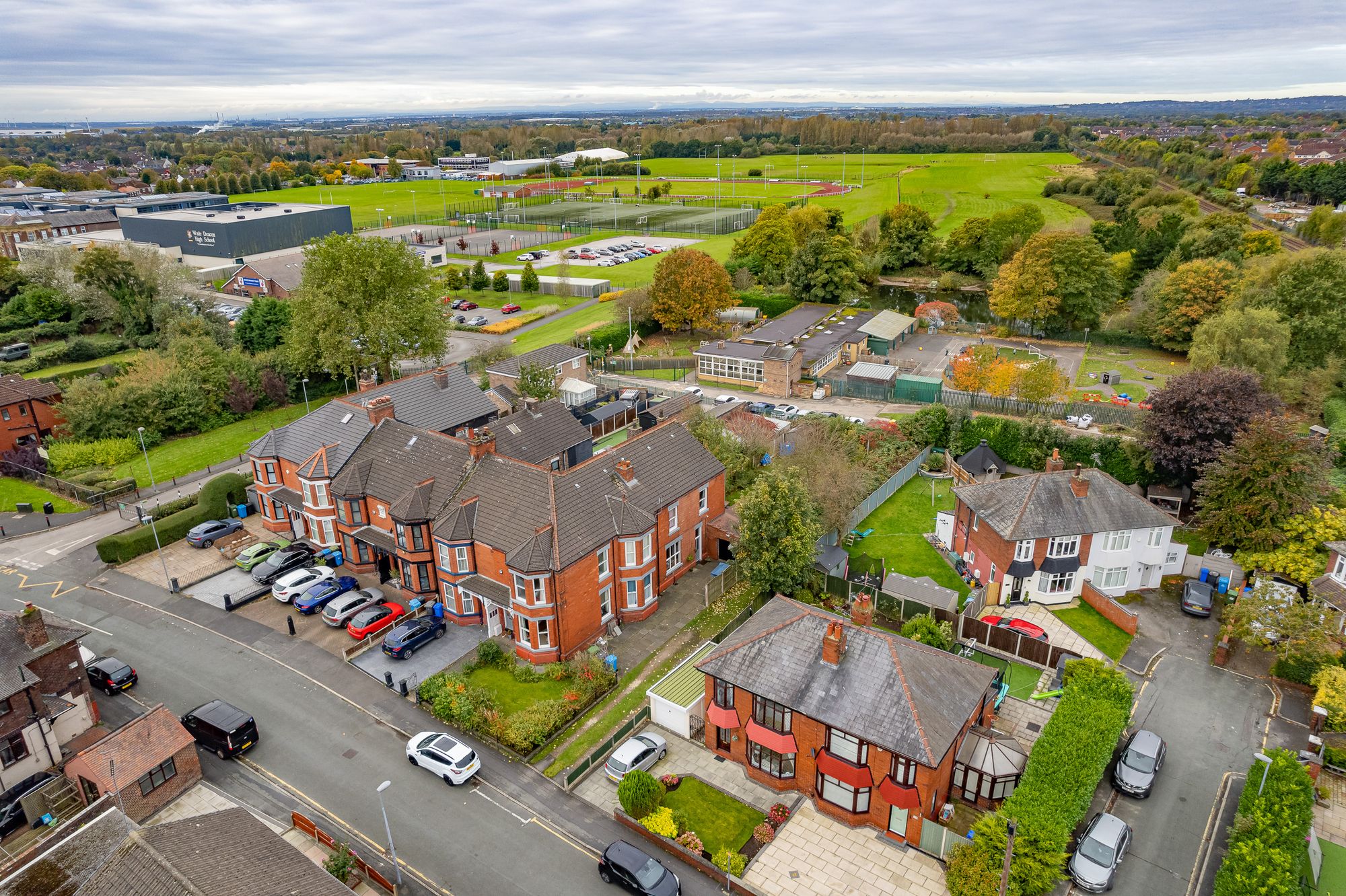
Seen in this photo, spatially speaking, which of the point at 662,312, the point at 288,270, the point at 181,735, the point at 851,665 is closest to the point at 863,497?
the point at 851,665

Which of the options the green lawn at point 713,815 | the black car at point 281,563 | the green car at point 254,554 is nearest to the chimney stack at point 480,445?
the black car at point 281,563

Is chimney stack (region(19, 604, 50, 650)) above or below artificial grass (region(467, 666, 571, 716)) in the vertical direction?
above

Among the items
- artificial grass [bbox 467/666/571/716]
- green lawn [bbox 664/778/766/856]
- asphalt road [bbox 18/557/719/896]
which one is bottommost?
green lawn [bbox 664/778/766/856]

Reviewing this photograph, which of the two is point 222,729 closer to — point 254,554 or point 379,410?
point 254,554

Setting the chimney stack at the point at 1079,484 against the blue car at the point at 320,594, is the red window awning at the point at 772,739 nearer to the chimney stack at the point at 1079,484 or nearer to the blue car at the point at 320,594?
the chimney stack at the point at 1079,484

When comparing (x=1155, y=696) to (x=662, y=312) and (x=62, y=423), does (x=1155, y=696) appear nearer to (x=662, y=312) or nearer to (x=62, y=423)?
(x=662, y=312)

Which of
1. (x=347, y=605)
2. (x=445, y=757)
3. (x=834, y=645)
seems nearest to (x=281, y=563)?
(x=347, y=605)

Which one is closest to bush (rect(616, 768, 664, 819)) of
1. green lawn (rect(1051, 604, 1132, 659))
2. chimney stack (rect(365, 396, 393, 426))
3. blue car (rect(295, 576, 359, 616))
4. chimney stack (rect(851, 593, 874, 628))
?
chimney stack (rect(851, 593, 874, 628))

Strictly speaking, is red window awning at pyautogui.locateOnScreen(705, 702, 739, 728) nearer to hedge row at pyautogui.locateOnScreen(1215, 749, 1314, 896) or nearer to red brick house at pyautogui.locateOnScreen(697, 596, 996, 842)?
Answer: red brick house at pyautogui.locateOnScreen(697, 596, 996, 842)
